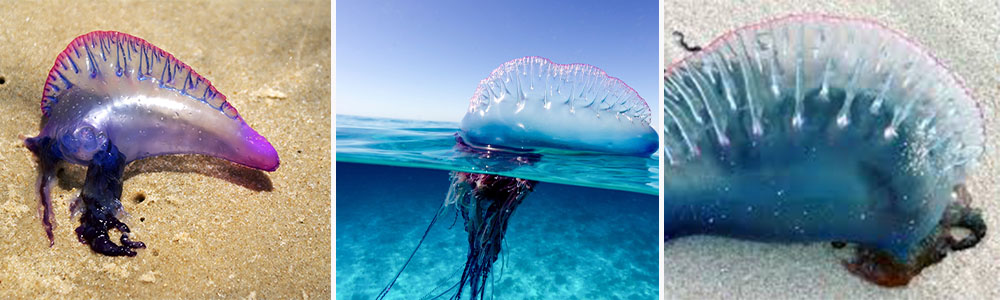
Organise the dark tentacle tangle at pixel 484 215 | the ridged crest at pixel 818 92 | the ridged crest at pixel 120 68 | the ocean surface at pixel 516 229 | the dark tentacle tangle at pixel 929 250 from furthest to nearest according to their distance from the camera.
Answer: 1. the ocean surface at pixel 516 229
2. the dark tentacle tangle at pixel 484 215
3. the ridged crest at pixel 120 68
4. the dark tentacle tangle at pixel 929 250
5. the ridged crest at pixel 818 92

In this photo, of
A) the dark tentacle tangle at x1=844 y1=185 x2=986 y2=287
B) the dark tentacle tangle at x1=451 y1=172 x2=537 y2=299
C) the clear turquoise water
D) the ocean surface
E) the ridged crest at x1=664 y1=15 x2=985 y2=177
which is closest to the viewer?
Answer: the ridged crest at x1=664 y1=15 x2=985 y2=177

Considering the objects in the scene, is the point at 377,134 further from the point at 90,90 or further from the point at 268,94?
the point at 90,90

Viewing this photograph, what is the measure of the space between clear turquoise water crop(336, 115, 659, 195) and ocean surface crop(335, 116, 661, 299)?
11 mm

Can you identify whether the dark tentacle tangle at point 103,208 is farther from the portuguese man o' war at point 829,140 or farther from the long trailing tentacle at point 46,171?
the portuguese man o' war at point 829,140

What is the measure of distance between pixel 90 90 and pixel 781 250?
273 centimetres

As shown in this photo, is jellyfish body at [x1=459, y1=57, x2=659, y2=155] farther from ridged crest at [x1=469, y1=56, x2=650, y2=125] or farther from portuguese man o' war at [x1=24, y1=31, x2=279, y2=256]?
portuguese man o' war at [x1=24, y1=31, x2=279, y2=256]

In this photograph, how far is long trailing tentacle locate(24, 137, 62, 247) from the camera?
177 centimetres

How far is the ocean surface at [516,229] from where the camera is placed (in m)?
2.61

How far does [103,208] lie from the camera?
177 centimetres

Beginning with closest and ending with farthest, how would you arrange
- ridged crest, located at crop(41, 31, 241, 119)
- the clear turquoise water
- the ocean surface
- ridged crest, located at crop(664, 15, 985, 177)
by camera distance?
ridged crest, located at crop(664, 15, 985, 177)
ridged crest, located at crop(41, 31, 241, 119)
the clear turquoise water
the ocean surface

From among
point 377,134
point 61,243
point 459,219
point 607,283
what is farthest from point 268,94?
point 607,283

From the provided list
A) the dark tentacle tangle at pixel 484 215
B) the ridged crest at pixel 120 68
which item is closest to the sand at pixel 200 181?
the ridged crest at pixel 120 68

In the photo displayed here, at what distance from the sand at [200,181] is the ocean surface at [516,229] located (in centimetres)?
36

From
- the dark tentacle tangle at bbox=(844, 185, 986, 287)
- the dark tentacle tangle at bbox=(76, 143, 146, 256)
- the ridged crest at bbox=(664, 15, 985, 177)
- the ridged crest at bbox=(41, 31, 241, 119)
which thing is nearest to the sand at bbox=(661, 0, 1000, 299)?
the dark tentacle tangle at bbox=(844, 185, 986, 287)
